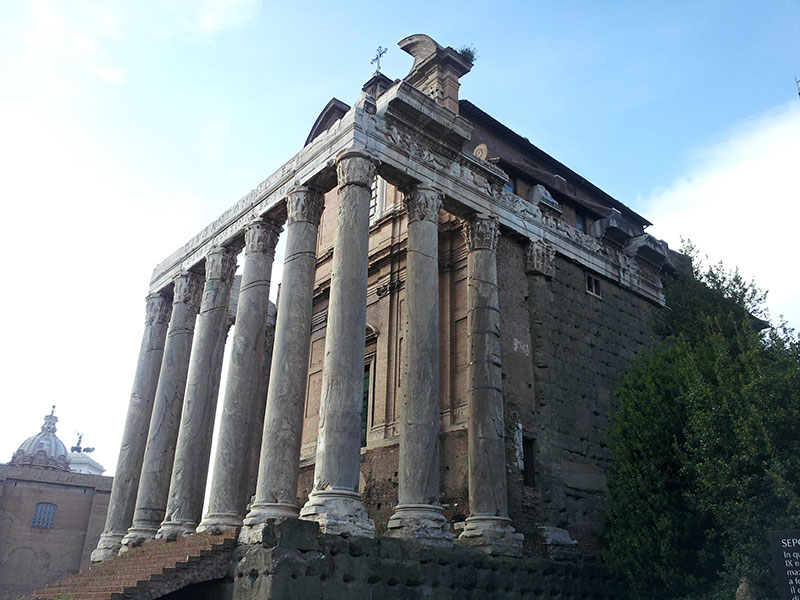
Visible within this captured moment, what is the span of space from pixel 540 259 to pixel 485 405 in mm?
4582

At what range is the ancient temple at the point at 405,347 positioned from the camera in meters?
12.7

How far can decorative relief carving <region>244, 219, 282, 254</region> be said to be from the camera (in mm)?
15945

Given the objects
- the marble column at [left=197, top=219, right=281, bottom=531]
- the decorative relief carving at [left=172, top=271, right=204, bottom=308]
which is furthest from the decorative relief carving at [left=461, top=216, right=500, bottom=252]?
the decorative relief carving at [left=172, top=271, right=204, bottom=308]

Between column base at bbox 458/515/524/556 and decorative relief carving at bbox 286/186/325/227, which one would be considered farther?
decorative relief carving at bbox 286/186/325/227

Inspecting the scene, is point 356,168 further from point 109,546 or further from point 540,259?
point 109,546

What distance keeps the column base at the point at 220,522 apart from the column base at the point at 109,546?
5.07m

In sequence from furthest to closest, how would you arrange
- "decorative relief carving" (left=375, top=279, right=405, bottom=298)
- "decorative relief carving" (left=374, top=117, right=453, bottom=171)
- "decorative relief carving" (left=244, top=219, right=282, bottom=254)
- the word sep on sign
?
"decorative relief carving" (left=375, top=279, right=405, bottom=298), "decorative relief carving" (left=244, top=219, right=282, bottom=254), "decorative relief carving" (left=374, top=117, right=453, bottom=171), the word sep on sign

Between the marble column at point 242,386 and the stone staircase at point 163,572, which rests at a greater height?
the marble column at point 242,386

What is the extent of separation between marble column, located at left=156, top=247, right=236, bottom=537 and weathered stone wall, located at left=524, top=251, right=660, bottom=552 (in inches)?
266

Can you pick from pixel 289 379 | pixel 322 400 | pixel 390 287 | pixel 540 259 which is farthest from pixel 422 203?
pixel 322 400

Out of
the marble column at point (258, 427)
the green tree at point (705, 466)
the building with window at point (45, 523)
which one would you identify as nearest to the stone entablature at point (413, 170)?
the marble column at point (258, 427)

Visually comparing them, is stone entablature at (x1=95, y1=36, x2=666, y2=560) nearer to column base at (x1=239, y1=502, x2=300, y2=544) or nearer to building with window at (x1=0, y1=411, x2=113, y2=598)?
column base at (x1=239, y1=502, x2=300, y2=544)

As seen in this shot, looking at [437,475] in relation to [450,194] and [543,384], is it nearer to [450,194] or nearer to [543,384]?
[543,384]

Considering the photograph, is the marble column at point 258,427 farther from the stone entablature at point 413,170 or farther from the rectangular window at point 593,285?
the rectangular window at point 593,285
